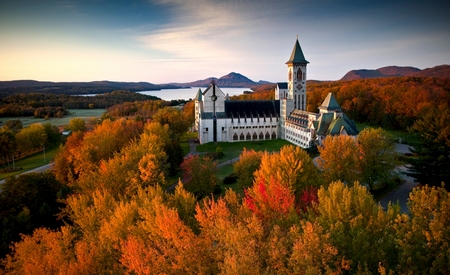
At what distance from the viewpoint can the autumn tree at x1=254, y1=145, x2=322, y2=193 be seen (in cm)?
2759

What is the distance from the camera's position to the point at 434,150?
104ft

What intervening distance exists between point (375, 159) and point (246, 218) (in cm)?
2178

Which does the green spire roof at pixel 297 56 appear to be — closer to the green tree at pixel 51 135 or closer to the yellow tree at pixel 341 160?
the yellow tree at pixel 341 160

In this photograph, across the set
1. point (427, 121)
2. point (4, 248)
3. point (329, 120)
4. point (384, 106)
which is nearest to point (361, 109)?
point (384, 106)

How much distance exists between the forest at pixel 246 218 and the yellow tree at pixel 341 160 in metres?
0.10

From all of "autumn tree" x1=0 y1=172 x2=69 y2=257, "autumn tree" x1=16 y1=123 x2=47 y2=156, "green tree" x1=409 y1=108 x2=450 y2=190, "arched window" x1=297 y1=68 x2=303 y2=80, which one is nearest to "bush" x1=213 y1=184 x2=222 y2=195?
"autumn tree" x1=0 y1=172 x2=69 y2=257

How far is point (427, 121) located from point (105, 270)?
32.1 m

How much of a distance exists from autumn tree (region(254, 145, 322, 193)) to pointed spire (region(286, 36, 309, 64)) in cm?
4971

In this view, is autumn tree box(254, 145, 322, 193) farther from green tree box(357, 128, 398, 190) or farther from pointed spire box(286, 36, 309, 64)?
pointed spire box(286, 36, 309, 64)

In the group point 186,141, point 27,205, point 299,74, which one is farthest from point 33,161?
point 299,74

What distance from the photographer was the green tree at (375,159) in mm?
34188

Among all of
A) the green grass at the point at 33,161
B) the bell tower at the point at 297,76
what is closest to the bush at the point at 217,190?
the green grass at the point at 33,161

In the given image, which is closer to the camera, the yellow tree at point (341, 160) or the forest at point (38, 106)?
the yellow tree at point (341, 160)

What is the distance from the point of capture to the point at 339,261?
15.7 metres
